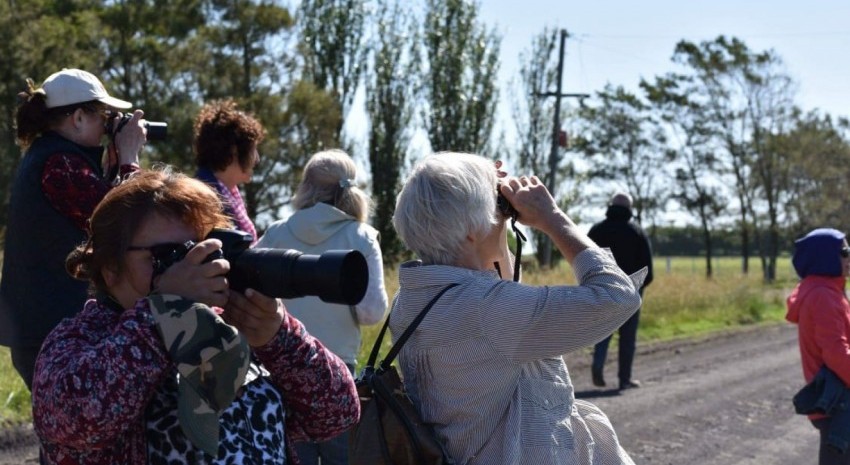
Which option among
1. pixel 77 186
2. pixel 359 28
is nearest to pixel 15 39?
pixel 359 28

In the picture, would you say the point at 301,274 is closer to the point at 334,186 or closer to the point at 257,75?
the point at 334,186

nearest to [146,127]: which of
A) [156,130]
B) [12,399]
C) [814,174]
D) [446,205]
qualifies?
[156,130]

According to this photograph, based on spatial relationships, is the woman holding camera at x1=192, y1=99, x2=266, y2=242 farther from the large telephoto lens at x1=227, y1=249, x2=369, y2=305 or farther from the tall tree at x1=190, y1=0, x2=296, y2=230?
the tall tree at x1=190, y1=0, x2=296, y2=230

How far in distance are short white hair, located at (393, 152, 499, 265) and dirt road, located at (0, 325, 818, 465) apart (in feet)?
14.6

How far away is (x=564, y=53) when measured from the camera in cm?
3581

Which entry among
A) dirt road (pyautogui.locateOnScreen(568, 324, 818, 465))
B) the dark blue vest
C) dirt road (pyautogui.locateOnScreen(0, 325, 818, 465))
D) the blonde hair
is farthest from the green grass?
dirt road (pyautogui.locateOnScreen(568, 324, 818, 465))

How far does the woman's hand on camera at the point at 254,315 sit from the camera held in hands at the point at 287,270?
0.03 meters

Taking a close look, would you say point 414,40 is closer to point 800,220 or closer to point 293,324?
point 800,220

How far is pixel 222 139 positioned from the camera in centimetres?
454

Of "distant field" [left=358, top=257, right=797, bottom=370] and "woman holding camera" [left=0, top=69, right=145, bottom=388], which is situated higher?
"woman holding camera" [left=0, top=69, right=145, bottom=388]

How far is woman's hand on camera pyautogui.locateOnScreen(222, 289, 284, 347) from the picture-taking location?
2.12 m

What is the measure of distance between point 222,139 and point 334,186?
51 centimetres

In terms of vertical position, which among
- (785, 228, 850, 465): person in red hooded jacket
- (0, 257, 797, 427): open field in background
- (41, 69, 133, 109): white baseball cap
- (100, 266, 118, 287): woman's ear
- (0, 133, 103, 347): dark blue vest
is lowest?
(0, 257, 797, 427): open field in background

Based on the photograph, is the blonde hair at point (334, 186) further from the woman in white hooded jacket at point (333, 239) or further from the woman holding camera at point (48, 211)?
the woman holding camera at point (48, 211)
